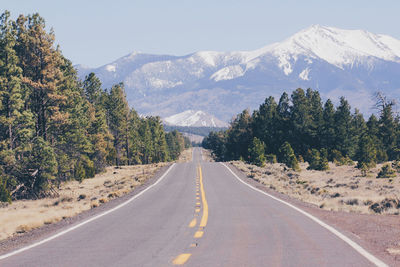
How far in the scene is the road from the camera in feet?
25.6

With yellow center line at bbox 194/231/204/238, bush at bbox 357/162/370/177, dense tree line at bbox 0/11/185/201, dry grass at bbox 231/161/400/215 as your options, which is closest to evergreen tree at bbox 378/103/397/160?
dry grass at bbox 231/161/400/215

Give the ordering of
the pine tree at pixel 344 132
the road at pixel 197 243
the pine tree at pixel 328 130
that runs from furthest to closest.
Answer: the pine tree at pixel 328 130 < the pine tree at pixel 344 132 < the road at pixel 197 243

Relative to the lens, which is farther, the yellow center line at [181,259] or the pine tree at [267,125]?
the pine tree at [267,125]

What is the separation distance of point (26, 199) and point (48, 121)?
26.4ft

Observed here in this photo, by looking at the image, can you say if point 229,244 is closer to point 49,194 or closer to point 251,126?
point 49,194

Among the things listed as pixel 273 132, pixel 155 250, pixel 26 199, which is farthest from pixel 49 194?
pixel 273 132

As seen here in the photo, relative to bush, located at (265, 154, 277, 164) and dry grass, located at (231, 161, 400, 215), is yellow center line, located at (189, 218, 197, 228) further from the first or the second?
bush, located at (265, 154, 277, 164)

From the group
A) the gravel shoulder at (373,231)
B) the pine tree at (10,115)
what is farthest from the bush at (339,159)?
the gravel shoulder at (373,231)

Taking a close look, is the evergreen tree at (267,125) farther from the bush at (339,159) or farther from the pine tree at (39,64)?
the pine tree at (39,64)

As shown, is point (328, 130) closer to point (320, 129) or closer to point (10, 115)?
point (320, 129)

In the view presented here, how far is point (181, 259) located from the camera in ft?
25.7

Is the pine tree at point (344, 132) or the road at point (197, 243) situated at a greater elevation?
the pine tree at point (344, 132)

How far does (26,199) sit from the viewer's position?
33344 millimetres

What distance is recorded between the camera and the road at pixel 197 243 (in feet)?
25.6
